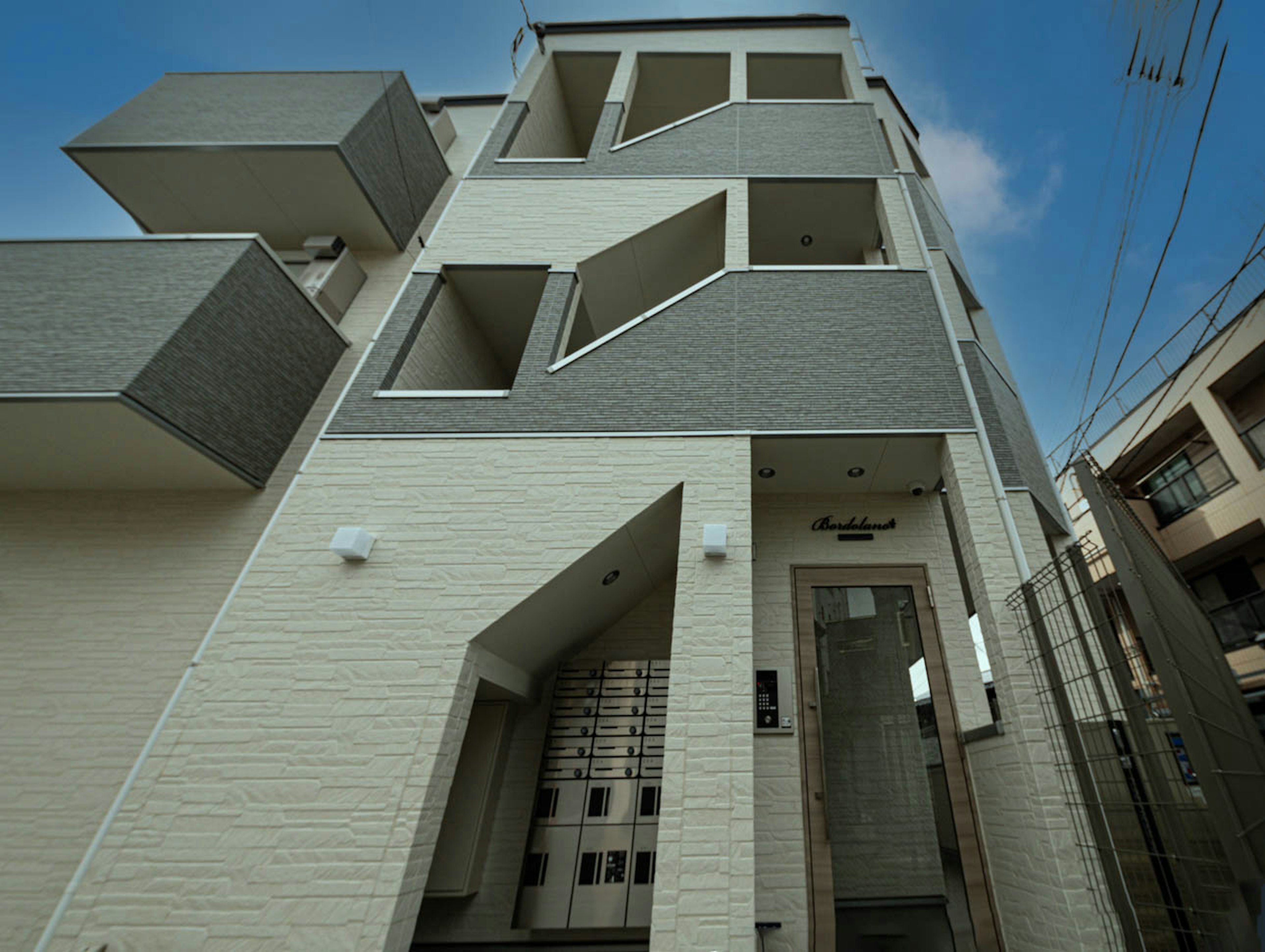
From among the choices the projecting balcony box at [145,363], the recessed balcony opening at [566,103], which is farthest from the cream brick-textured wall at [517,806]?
the recessed balcony opening at [566,103]

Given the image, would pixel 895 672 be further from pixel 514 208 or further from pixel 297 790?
pixel 514 208

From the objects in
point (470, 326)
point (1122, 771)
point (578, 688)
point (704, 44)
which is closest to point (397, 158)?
point (470, 326)

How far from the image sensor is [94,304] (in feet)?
10.7

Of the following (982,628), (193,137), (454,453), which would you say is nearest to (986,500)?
(982,628)

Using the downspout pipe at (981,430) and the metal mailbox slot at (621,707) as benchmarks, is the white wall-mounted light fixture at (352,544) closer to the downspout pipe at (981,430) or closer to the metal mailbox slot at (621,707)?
the metal mailbox slot at (621,707)

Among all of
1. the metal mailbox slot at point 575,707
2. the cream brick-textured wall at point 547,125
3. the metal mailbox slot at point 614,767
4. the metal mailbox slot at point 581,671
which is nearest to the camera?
the metal mailbox slot at point 614,767

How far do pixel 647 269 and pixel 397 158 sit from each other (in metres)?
3.16

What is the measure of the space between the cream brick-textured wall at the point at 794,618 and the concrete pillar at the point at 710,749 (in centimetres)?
92

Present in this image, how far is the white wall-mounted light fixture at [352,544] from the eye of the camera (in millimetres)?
2830

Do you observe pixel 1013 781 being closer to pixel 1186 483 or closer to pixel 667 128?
pixel 667 128

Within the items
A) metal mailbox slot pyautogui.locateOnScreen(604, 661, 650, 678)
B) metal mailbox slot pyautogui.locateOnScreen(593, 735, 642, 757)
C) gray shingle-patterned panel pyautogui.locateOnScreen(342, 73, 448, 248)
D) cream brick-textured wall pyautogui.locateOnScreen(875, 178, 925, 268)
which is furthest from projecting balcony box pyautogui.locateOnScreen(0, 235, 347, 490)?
cream brick-textured wall pyautogui.locateOnScreen(875, 178, 925, 268)

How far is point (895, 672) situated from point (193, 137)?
304 inches

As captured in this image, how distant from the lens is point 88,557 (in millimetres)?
3611

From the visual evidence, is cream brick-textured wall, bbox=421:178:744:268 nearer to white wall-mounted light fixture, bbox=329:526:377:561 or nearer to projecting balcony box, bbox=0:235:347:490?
projecting balcony box, bbox=0:235:347:490
